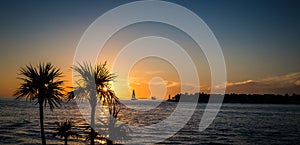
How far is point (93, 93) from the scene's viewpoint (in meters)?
18.9

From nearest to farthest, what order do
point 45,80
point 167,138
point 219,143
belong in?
1. point 45,80
2. point 219,143
3. point 167,138

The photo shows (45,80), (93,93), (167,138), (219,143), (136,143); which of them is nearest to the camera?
(93,93)

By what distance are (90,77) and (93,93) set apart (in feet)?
3.58

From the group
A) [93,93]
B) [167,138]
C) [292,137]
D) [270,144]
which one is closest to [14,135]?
[167,138]

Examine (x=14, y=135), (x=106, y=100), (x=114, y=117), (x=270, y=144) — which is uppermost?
(x=106, y=100)

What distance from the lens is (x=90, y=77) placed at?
18922 mm

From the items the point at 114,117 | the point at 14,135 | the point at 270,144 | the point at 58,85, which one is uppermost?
the point at 58,85

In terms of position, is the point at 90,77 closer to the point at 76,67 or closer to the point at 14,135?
the point at 76,67

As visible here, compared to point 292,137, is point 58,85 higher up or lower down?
higher up

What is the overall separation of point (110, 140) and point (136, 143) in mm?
28476

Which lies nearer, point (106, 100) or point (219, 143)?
point (106, 100)

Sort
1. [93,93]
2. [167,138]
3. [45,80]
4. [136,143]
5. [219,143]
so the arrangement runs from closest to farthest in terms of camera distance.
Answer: [93,93] < [45,80] < [136,143] < [219,143] < [167,138]

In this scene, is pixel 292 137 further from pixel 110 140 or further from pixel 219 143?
pixel 110 140

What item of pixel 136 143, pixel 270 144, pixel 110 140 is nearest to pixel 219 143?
pixel 270 144
